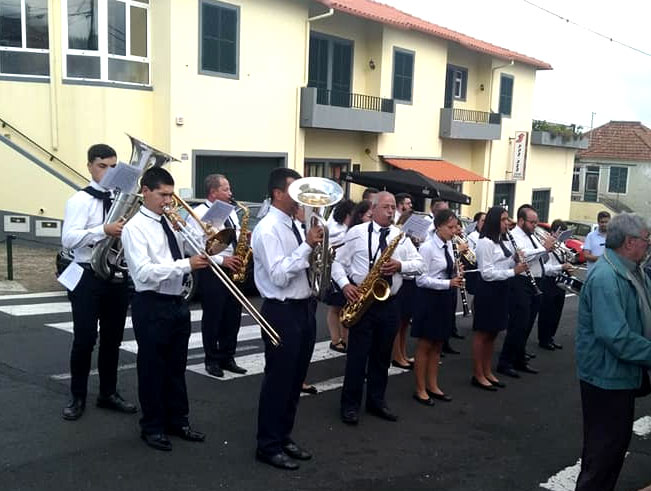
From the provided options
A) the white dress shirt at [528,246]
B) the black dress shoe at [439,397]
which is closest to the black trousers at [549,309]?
the white dress shirt at [528,246]

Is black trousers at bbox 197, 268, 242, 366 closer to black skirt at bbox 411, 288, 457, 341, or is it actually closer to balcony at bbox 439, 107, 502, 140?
black skirt at bbox 411, 288, 457, 341

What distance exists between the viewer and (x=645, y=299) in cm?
425

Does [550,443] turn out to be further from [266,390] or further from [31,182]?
[31,182]

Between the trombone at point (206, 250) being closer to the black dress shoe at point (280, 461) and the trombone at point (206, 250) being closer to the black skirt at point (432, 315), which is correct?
the black dress shoe at point (280, 461)

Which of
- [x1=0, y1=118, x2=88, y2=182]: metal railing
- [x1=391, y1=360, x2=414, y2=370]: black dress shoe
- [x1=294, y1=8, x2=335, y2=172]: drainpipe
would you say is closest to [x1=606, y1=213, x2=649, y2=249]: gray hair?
[x1=391, y1=360, x2=414, y2=370]: black dress shoe

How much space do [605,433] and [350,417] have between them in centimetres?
236

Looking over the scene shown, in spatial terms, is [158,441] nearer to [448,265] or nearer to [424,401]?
[424,401]

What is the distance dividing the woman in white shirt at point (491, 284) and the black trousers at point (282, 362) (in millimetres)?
2780

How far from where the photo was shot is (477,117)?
2745cm

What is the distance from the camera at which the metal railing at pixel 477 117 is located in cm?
2639

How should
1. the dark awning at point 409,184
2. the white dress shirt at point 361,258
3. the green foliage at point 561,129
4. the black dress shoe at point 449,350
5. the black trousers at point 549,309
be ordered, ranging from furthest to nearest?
the green foliage at point 561,129 < the dark awning at point 409,184 < the black trousers at point 549,309 < the black dress shoe at point 449,350 < the white dress shirt at point 361,258

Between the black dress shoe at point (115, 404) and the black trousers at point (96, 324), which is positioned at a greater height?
the black trousers at point (96, 324)

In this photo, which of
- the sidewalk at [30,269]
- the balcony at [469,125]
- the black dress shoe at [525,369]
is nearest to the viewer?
the black dress shoe at [525,369]

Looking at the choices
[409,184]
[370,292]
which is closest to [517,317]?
[370,292]
